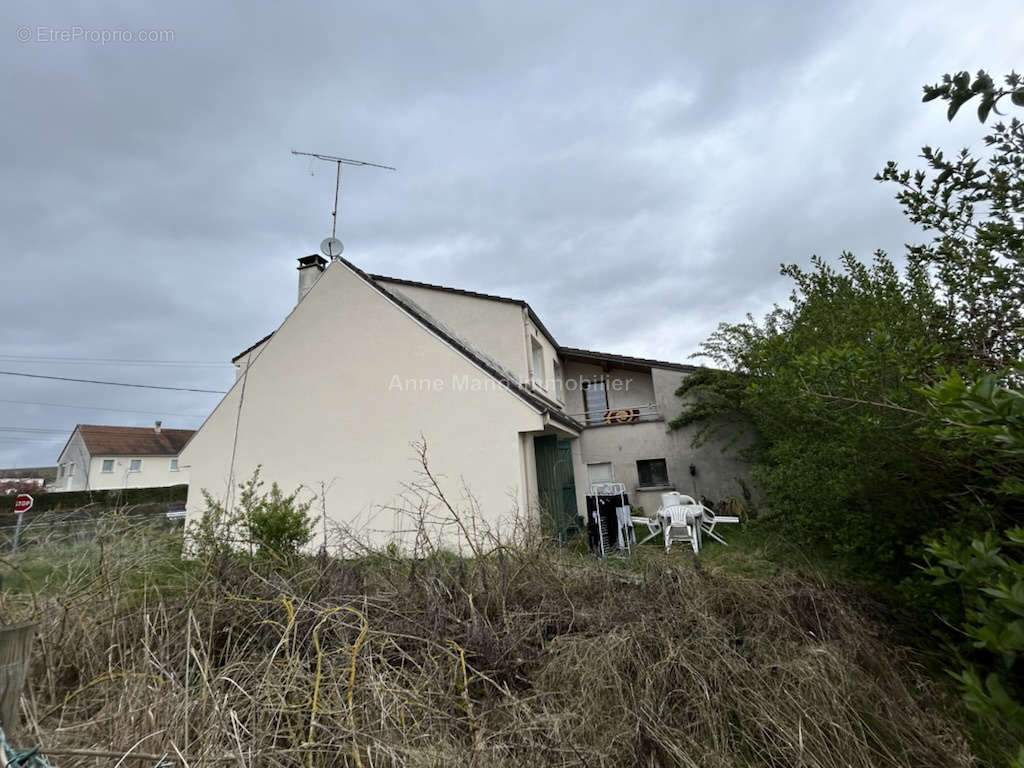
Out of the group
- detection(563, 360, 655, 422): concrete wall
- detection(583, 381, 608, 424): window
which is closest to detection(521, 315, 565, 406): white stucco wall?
detection(563, 360, 655, 422): concrete wall

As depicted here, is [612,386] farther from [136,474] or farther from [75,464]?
[75,464]

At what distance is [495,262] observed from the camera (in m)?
18.1

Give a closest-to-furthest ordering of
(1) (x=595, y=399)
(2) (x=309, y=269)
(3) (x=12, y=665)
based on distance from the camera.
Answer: (3) (x=12, y=665) → (2) (x=309, y=269) → (1) (x=595, y=399)

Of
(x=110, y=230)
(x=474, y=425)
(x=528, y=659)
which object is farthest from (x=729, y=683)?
(x=110, y=230)

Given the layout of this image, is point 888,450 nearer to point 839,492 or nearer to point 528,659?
point 839,492

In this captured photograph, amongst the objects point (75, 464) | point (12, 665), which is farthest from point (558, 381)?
point (75, 464)

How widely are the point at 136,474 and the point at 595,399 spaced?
131ft

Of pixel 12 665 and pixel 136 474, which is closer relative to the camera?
pixel 12 665

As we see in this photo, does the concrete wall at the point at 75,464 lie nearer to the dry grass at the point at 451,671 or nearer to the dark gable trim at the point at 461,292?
the dark gable trim at the point at 461,292

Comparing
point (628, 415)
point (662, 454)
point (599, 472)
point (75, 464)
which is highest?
point (75, 464)

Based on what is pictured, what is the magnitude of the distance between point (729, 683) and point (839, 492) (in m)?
2.58

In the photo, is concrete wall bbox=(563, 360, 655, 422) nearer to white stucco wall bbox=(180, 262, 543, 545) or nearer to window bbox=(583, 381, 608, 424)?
window bbox=(583, 381, 608, 424)

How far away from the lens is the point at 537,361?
565 inches

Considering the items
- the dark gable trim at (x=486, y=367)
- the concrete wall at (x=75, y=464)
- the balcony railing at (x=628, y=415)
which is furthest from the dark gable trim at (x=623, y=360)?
the concrete wall at (x=75, y=464)
